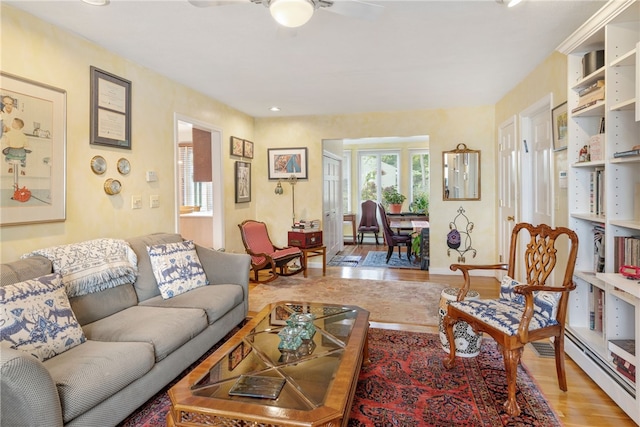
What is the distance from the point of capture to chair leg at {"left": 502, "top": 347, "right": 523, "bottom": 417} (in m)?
1.99

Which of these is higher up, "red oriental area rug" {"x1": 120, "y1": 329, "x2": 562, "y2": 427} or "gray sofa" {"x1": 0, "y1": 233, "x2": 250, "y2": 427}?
"gray sofa" {"x1": 0, "y1": 233, "x2": 250, "y2": 427}

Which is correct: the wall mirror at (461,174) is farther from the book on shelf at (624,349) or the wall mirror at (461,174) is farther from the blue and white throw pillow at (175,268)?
the blue and white throw pillow at (175,268)

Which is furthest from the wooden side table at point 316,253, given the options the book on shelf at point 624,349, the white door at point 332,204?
the book on shelf at point 624,349

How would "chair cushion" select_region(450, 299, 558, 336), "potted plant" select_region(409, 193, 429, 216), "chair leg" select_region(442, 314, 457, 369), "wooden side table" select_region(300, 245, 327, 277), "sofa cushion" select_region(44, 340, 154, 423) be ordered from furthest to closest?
"potted plant" select_region(409, 193, 429, 216)
"wooden side table" select_region(300, 245, 327, 277)
"chair leg" select_region(442, 314, 457, 369)
"chair cushion" select_region(450, 299, 558, 336)
"sofa cushion" select_region(44, 340, 154, 423)

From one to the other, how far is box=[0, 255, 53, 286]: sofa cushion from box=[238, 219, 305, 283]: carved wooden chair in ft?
9.11

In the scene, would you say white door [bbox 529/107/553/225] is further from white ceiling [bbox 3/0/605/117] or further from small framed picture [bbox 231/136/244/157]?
small framed picture [bbox 231/136/244/157]

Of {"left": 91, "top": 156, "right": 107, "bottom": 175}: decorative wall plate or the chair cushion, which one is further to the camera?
{"left": 91, "top": 156, "right": 107, "bottom": 175}: decorative wall plate

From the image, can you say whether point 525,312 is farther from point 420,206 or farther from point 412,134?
point 420,206

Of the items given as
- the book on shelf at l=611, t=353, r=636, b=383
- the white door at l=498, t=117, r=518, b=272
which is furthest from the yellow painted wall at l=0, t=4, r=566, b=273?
the book on shelf at l=611, t=353, r=636, b=383

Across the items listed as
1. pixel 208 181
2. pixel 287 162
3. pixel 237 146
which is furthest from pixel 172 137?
pixel 287 162

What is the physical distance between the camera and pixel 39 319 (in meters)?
1.85

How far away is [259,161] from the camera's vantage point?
5.98 m

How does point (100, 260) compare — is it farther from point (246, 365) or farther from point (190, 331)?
point (246, 365)

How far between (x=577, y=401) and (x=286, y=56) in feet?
10.6
